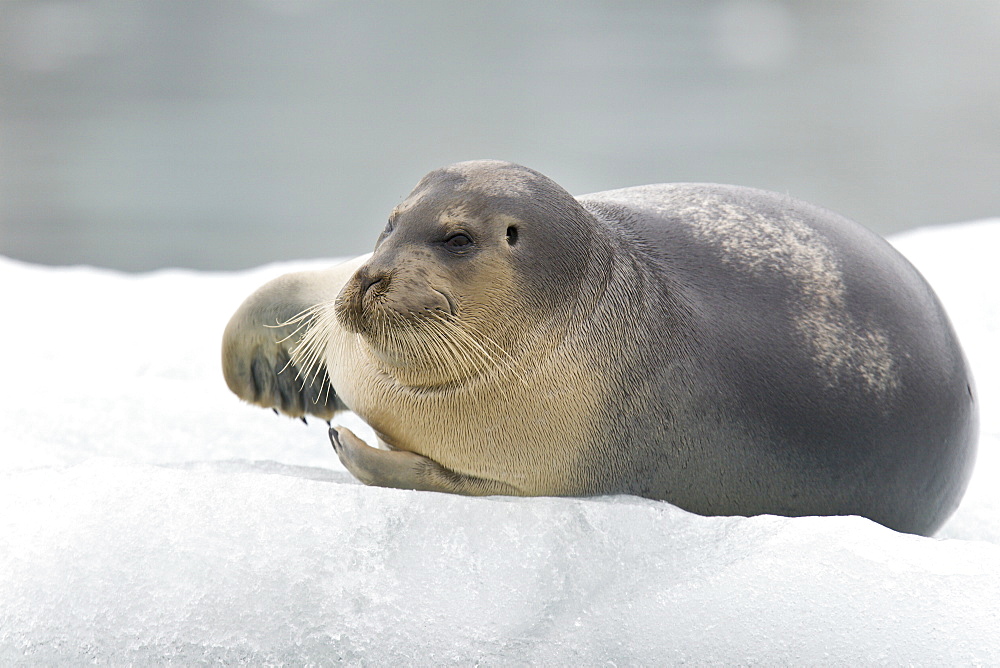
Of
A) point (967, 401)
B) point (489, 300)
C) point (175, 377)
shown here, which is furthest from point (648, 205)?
point (175, 377)

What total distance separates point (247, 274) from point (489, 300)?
2.55m

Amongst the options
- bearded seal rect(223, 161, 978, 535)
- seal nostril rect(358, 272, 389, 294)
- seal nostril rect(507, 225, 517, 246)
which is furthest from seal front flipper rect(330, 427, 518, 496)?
seal nostril rect(507, 225, 517, 246)

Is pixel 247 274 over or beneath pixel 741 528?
beneath

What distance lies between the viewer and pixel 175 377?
8.94 ft

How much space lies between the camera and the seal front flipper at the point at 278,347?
2025 mm

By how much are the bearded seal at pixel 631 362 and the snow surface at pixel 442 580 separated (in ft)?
0.38

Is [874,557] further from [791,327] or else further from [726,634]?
[791,327]

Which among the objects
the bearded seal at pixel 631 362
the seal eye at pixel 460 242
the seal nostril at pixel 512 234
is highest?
the seal nostril at pixel 512 234

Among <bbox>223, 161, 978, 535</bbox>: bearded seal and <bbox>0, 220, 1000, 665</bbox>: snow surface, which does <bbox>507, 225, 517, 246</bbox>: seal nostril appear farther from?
<bbox>0, 220, 1000, 665</bbox>: snow surface

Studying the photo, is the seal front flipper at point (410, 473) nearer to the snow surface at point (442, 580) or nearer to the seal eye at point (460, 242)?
the snow surface at point (442, 580)

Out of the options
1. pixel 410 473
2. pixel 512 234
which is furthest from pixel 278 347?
pixel 512 234

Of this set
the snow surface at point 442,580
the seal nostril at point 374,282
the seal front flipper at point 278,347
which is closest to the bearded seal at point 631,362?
the seal nostril at point 374,282

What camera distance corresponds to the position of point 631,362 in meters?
1.62

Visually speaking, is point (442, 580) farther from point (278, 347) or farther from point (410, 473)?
point (278, 347)
